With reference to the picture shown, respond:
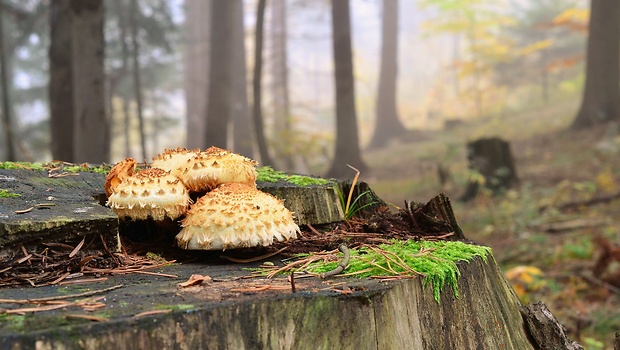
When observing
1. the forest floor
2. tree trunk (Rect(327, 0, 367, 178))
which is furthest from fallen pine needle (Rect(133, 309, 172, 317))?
tree trunk (Rect(327, 0, 367, 178))

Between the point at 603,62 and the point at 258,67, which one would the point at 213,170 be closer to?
the point at 258,67

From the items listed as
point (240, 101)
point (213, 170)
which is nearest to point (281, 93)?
point (240, 101)

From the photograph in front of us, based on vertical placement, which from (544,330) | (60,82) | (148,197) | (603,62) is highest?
(603,62)

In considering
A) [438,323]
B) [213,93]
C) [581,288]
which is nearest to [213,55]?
A: [213,93]

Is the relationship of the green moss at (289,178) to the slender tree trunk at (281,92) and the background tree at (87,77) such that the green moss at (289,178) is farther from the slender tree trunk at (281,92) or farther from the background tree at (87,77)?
the slender tree trunk at (281,92)

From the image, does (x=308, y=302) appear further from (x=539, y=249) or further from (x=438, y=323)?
(x=539, y=249)

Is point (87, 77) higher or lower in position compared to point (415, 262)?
higher

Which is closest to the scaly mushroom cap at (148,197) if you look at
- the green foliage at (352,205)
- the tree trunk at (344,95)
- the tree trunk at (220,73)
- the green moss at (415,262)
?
the green moss at (415,262)
